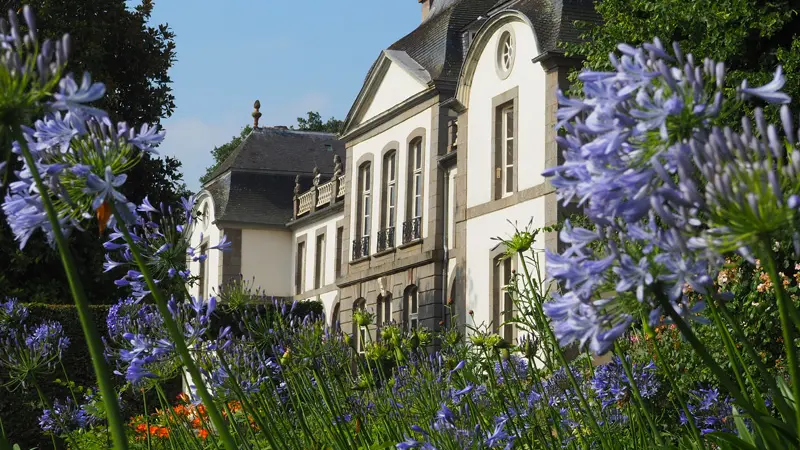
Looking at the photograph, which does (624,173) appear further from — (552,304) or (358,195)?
(358,195)

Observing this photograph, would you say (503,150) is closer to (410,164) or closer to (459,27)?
(410,164)

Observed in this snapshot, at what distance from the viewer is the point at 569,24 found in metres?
22.9

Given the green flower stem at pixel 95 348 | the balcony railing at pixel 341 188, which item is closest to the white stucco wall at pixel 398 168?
the balcony railing at pixel 341 188

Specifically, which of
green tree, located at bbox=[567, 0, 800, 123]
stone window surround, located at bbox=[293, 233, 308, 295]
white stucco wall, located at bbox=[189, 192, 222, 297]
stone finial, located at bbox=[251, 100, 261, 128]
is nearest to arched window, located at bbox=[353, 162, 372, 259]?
stone window surround, located at bbox=[293, 233, 308, 295]

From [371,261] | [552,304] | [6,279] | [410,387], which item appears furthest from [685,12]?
[371,261]

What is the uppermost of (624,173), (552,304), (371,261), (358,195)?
(358,195)

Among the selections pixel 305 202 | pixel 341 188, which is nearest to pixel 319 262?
pixel 305 202

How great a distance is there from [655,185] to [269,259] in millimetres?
40455

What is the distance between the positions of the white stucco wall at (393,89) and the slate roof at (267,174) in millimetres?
10962

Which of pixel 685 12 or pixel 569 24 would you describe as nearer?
pixel 685 12

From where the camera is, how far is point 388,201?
31578 mm

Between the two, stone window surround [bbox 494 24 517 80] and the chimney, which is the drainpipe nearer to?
stone window surround [bbox 494 24 517 80]

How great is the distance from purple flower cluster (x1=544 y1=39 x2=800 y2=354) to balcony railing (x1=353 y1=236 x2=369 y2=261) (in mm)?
30906

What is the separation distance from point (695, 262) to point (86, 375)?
584 inches
